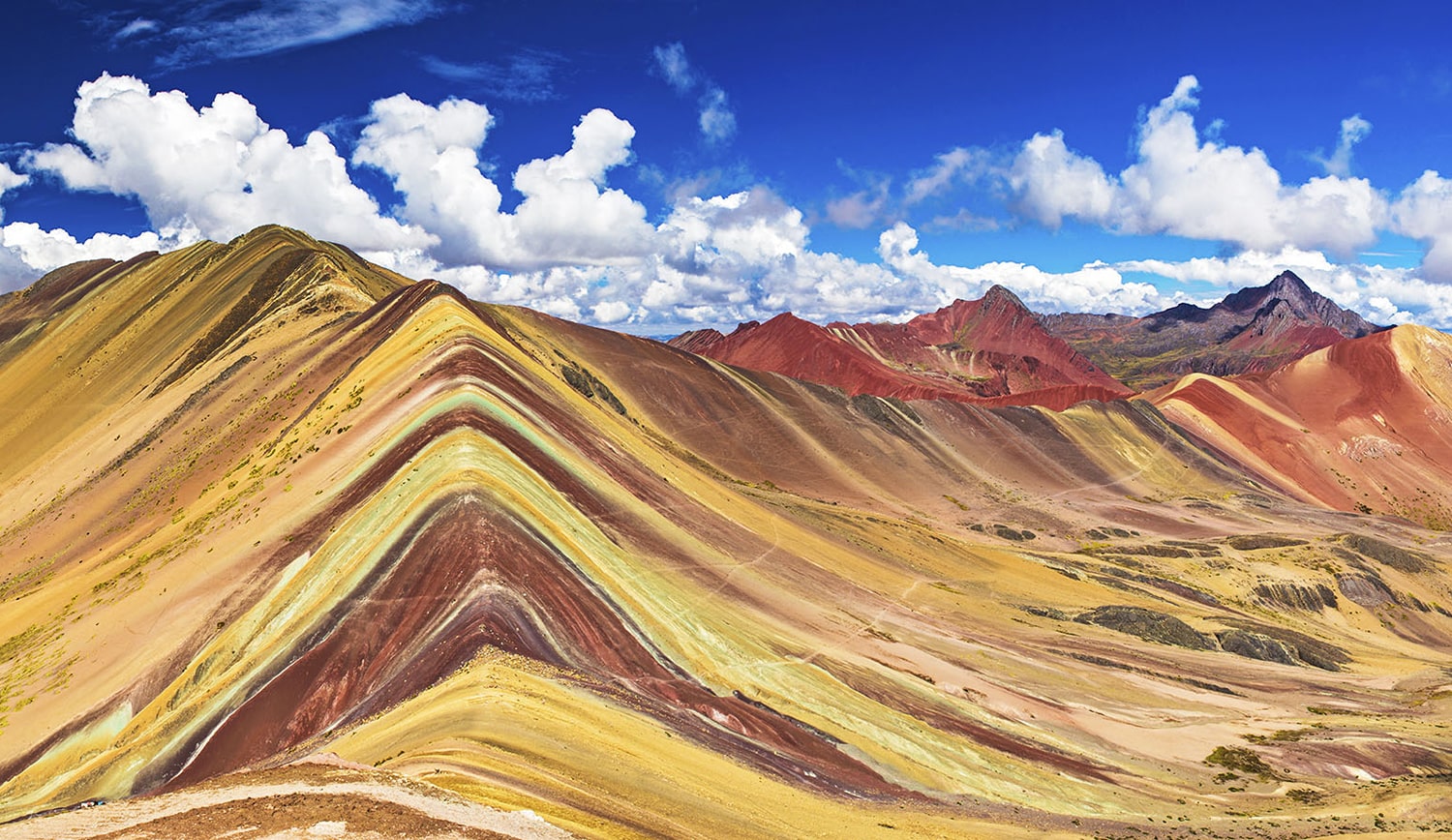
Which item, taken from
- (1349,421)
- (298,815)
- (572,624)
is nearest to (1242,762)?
(572,624)

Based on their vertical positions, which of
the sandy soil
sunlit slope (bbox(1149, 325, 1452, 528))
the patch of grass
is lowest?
the patch of grass

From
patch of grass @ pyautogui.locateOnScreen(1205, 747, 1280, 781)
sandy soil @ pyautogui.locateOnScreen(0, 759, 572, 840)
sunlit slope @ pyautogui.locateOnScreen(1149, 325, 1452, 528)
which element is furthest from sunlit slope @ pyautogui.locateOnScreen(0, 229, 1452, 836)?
sunlit slope @ pyautogui.locateOnScreen(1149, 325, 1452, 528)

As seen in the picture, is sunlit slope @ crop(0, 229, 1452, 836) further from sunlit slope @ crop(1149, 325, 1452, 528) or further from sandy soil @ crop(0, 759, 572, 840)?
sunlit slope @ crop(1149, 325, 1452, 528)

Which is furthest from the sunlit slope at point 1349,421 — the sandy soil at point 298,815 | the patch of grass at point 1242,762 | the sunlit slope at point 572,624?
the sandy soil at point 298,815

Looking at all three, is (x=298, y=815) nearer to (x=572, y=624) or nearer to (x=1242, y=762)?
(x=572, y=624)

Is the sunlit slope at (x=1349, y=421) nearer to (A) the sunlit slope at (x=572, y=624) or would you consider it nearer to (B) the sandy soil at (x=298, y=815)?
(A) the sunlit slope at (x=572, y=624)

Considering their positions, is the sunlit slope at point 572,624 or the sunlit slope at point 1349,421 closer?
the sunlit slope at point 572,624

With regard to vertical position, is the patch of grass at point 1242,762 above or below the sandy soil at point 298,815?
below
